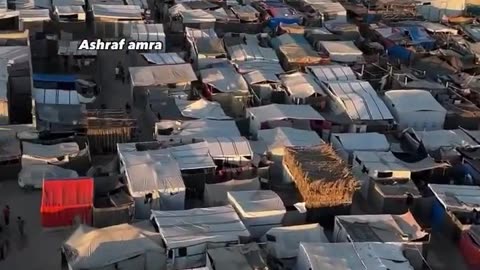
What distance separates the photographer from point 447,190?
1261 centimetres

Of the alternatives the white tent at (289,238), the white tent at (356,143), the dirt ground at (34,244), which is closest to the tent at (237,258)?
the white tent at (289,238)

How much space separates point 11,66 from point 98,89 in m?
1.93

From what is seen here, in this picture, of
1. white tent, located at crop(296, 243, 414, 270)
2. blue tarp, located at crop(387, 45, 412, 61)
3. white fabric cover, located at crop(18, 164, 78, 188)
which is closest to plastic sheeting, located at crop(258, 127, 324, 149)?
white tent, located at crop(296, 243, 414, 270)

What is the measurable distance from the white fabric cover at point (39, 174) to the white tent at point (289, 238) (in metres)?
3.84

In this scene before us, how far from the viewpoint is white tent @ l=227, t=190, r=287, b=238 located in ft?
37.3

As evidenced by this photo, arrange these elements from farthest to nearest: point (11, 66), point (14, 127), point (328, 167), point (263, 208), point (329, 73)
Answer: point (329, 73), point (11, 66), point (14, 127), point (328, 167), point (263, 208)

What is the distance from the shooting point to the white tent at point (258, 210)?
11383 mm

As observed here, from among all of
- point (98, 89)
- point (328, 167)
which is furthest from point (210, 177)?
point (98, 89)

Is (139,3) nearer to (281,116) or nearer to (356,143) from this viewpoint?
(281,116)

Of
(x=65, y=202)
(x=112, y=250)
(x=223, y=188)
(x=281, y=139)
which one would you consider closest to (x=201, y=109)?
(x=281, y=139)

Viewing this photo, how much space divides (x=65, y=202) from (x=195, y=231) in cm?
231

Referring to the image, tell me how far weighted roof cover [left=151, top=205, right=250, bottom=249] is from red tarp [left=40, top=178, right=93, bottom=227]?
123 cm

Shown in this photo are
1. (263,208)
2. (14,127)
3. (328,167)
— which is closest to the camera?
(263,208)

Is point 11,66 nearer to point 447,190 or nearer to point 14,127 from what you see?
point 14,127
